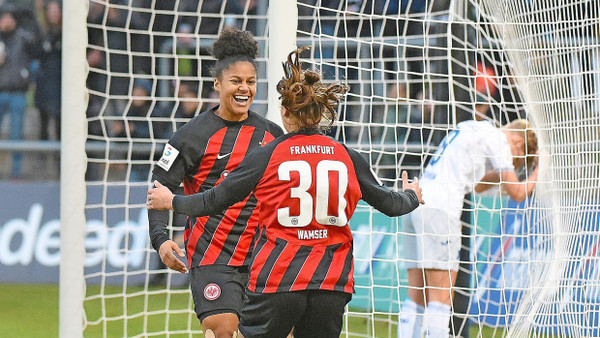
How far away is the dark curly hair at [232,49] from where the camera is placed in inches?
187

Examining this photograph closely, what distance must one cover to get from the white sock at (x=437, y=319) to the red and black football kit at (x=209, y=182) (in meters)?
1.81

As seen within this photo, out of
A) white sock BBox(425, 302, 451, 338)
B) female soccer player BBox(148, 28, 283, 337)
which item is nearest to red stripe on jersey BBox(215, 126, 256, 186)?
female soccer player BBox(148, 28, 283, 337)

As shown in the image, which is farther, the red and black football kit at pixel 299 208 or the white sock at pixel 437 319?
the white sock at pixel 437 319

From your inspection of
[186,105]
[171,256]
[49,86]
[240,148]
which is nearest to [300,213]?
[171,256]

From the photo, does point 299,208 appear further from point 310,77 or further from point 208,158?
point 208,158

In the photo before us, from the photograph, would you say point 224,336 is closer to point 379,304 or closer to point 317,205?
point 317,205

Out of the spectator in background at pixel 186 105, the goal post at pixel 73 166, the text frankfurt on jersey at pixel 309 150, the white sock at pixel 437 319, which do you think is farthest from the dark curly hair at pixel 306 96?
the spectator in background at pixel 186 105

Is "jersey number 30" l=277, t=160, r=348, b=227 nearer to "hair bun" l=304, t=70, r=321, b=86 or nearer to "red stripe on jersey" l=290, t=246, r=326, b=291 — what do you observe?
"red stripe on jersey" l=290, t=246, r=326, b=291

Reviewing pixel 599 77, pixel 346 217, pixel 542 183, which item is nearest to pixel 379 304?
pixel 542 183

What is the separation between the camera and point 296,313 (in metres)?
3.87

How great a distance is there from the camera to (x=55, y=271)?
10.0 m

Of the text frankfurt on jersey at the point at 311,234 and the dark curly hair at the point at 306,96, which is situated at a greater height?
the dark curly hair at the point at 306,96

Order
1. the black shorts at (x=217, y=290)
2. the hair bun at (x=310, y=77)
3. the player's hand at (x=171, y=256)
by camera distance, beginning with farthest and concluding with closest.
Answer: the black shorts at (x=217, y=290), the player's hand at (x=171, y=256), the hair bun at (x=310, y=77)

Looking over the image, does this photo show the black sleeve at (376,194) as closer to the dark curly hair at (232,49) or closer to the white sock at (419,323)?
the dark curly hair at (232,49)
